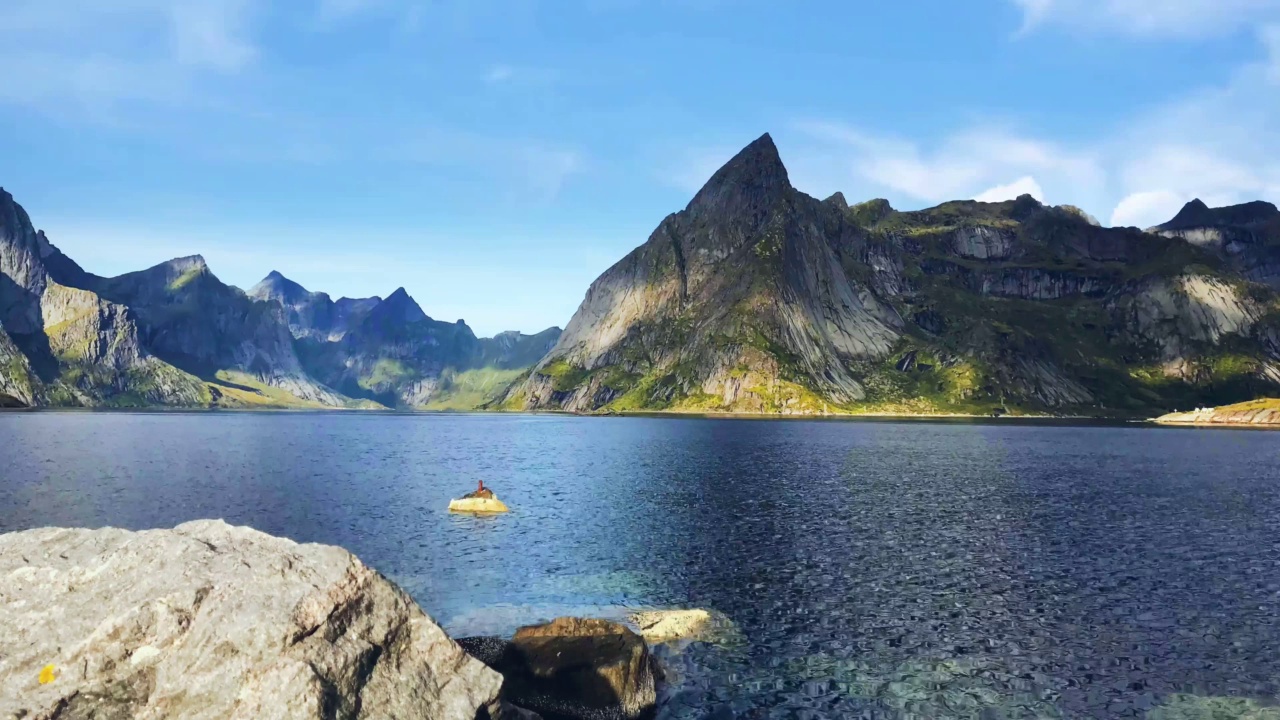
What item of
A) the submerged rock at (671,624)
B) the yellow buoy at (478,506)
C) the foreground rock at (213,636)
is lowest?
the submerged rock at (671,624)

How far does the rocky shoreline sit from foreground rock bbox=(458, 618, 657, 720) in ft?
17.0

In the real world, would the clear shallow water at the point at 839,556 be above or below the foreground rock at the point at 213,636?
below

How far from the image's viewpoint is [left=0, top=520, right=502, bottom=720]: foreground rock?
17.0 meters

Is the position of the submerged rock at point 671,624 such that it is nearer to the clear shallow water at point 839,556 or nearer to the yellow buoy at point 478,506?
the clear shallow water at point 839,556

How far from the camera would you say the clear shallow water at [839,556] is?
31.8 metres

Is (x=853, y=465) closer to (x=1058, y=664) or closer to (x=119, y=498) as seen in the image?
(x=1058, y=664)

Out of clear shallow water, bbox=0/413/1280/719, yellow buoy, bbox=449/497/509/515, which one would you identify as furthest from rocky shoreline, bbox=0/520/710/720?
yellow buoy, bbox=449/497/509/515

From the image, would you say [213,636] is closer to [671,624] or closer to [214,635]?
[214,635]

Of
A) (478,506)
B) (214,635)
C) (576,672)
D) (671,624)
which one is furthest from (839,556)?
(214,635)

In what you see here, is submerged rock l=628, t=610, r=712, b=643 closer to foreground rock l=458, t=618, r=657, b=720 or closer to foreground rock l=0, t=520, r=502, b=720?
foreground rock l=458, t=618, r=657, b=720

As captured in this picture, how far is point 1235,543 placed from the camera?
60375 millimetres

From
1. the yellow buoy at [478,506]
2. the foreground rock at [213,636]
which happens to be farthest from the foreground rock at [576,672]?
the yellow buoy at [478,506]

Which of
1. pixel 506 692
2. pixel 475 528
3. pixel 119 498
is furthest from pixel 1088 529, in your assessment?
pixel 119 498

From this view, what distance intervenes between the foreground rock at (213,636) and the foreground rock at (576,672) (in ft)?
21.5
